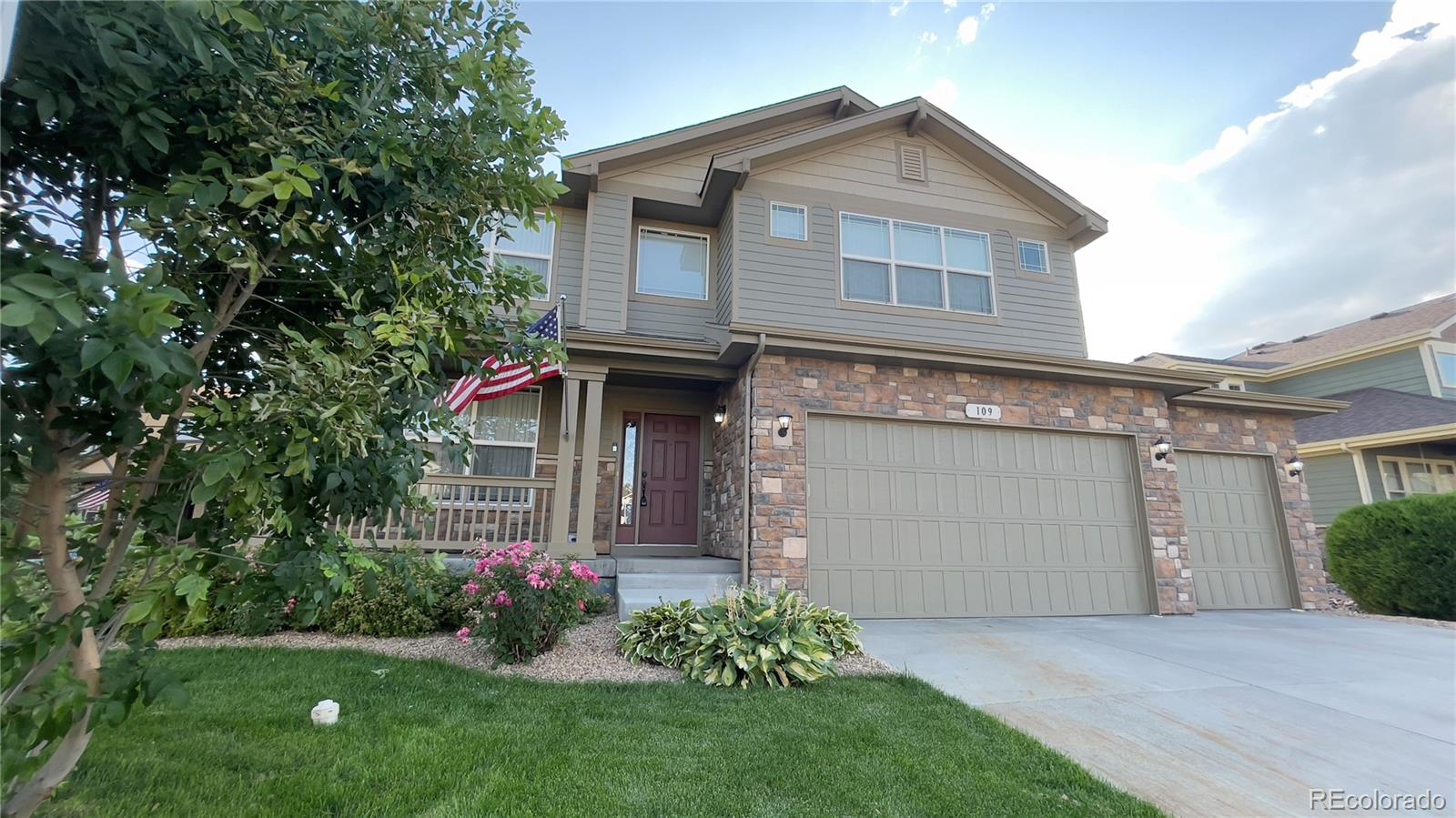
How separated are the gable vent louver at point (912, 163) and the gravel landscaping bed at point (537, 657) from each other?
276 inches

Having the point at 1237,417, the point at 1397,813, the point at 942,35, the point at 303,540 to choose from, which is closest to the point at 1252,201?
the point at 1237,417

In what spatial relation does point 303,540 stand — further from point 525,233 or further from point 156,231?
point 525,233

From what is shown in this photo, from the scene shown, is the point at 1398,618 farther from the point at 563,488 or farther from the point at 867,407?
the point at 563,488

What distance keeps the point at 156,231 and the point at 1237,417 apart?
11624mm

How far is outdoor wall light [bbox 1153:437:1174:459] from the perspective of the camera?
7.71 meters

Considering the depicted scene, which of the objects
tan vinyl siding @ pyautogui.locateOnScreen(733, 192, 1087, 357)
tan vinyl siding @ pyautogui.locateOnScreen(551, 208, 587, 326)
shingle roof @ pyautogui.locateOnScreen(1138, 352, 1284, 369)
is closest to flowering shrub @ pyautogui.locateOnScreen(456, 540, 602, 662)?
tan vinyl siding @ pyautogui.locateOnScreen(551, 208, 587, 326)

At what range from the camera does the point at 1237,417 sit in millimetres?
8766

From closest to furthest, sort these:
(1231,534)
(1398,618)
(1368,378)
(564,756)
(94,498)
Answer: (94,498) → (564,756) → (1398,618) → (1231,534) → (1368,378)

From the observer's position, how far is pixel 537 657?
15.9ft

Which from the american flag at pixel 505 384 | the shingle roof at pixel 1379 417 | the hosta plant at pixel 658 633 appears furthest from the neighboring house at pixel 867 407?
the shingle roof at pixel 1379 417

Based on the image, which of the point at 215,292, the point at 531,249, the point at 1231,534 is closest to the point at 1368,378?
the point at 1231,534

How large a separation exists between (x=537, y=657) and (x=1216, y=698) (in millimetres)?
4997

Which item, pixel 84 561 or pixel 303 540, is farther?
pixel 303 540

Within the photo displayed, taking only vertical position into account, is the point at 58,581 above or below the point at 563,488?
below
